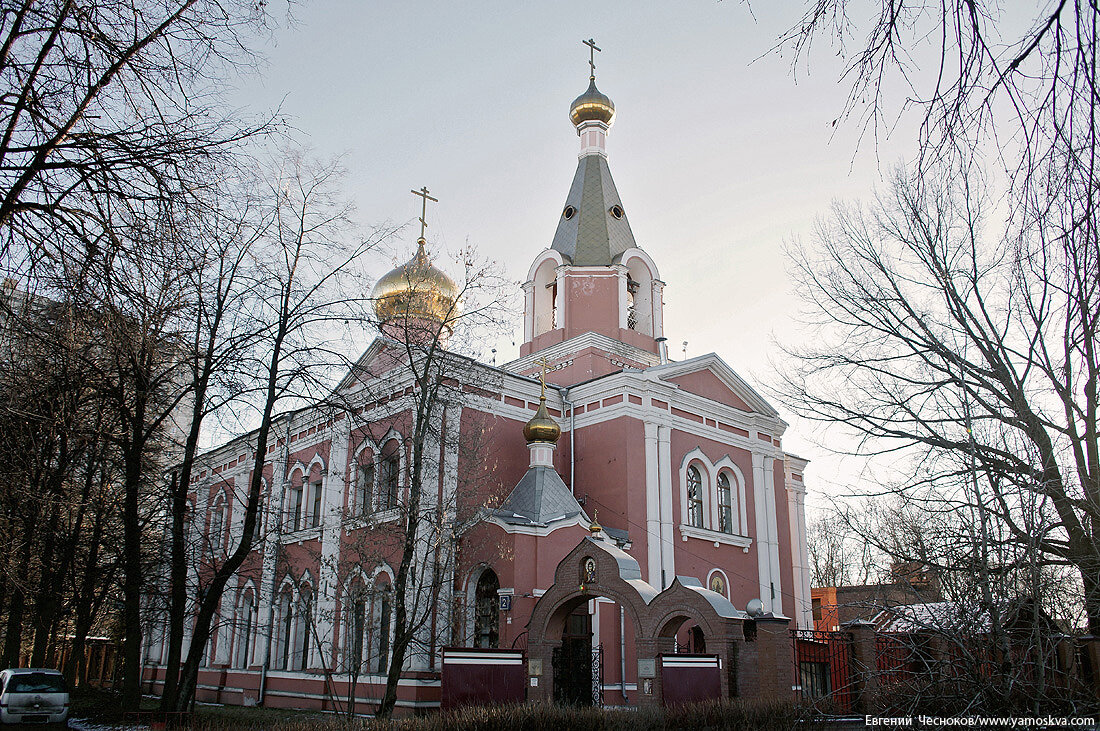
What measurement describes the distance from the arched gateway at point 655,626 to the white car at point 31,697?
30.7 feet

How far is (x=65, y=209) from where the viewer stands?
4.92m

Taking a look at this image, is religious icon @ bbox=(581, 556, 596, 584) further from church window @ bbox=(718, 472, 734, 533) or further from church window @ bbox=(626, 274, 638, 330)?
church window @ bbox=(626, 274, 638, 330)

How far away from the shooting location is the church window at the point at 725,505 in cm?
2091

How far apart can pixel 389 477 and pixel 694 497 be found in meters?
7.53

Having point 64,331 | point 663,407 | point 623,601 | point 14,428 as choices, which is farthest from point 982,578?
point 663,407

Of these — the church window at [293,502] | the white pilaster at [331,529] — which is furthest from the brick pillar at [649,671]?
the church window at [293,502]

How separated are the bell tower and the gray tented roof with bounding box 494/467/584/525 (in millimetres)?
4274

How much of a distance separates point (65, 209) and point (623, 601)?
9866mm

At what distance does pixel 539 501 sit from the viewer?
1756cm

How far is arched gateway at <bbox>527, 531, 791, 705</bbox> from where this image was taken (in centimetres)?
1172

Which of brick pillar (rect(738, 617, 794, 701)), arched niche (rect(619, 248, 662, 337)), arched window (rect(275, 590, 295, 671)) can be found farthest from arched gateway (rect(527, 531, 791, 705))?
arched niche (rect(619, 248, 662, 337))

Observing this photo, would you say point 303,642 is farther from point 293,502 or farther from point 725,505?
point 725,505

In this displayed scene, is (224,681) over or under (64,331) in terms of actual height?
under

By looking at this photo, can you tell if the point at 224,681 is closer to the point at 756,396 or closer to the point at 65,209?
the point at 756,396
